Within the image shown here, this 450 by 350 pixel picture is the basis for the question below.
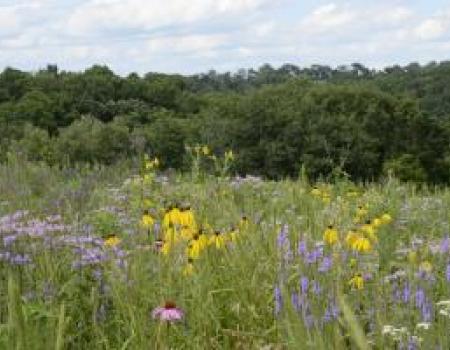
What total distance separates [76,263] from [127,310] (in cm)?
50

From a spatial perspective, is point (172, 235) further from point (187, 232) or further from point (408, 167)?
point (408, 167)

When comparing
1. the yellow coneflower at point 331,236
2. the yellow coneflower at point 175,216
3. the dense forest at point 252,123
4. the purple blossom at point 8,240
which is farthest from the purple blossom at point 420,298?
the dense forest at point 252,123

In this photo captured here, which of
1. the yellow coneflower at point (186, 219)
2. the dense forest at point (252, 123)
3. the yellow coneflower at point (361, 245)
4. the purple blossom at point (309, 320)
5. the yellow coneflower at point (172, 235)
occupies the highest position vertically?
the yellow coneflower at point (186, 219)

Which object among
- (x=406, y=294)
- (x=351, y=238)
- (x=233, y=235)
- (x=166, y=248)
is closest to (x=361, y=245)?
(x=351, y=238)

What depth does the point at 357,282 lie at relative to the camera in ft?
8.99

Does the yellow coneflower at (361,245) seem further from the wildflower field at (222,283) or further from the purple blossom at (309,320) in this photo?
the purple blossom at (309,320)

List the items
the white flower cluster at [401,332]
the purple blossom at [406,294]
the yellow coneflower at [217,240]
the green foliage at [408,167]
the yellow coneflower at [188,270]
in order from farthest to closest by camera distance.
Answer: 1. the green foliage at [408,167]
2. the yellow coneflower at [217,240]
3. the yellow coneflower at [188,270]
4. the purple blossom at [406,294]
5. the white flower cluster at [401,332]

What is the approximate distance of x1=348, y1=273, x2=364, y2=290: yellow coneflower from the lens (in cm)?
272

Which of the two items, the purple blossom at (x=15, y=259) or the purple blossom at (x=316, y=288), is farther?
the purple blossom at (x=15, y=259)

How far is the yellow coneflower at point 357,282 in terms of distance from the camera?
272 cm

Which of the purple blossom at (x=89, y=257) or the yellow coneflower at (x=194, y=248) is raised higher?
the yellow coneflower at (x=194, y=248)

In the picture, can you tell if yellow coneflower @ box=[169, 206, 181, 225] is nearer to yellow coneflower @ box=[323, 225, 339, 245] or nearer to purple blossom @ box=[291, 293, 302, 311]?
yellow coneflower @ box=[323, 225, 339, 245]

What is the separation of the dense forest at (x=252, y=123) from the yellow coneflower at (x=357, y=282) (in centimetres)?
3117

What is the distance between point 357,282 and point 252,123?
45.5 m
